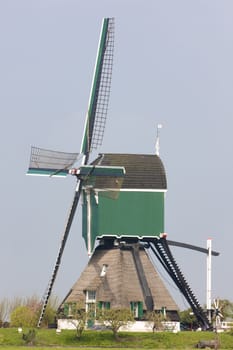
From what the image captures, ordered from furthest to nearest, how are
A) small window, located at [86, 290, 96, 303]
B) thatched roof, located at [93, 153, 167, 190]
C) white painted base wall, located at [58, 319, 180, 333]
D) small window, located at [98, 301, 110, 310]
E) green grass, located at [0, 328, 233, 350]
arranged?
thatched roof, located at [93, 153, 167, 190] < small window, located at [86, 290, 96, 303] < small window, located at [98, 301, 110, 310] < white painted base wall, located at [58, 319, 180, 333] < green grass, located at [0, 328, 233, 350]

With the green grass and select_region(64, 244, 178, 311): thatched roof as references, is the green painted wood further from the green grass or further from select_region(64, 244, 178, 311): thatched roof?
the green grass

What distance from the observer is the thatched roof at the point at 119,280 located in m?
69.2

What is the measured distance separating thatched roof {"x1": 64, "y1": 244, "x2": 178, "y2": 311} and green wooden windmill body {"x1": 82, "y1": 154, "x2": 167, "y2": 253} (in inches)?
35.2

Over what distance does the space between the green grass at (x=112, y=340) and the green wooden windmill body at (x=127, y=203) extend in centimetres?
528

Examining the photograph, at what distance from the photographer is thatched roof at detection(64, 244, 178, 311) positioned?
69.2 m

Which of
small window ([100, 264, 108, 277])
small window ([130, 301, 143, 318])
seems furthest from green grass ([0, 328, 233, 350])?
small window ([100, 264, 108, 277])

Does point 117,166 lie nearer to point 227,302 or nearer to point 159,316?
point 159,316

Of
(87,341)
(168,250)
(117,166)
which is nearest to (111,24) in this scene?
(117,166)

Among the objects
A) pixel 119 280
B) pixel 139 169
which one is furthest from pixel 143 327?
pixel 139 169

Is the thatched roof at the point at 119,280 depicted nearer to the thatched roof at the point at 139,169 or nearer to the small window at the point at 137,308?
the small window at the point at 137,308

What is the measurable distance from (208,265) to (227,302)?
8.34 meters

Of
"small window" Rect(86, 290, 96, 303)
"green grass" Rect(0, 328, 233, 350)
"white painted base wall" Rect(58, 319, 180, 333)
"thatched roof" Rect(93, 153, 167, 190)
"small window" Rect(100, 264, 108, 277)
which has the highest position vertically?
"thatched roof" Rect(93, 153, 167, 190)

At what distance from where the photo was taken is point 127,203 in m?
70.4

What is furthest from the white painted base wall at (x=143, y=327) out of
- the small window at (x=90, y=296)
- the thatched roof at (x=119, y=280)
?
the small window at (x=90, y=296)
